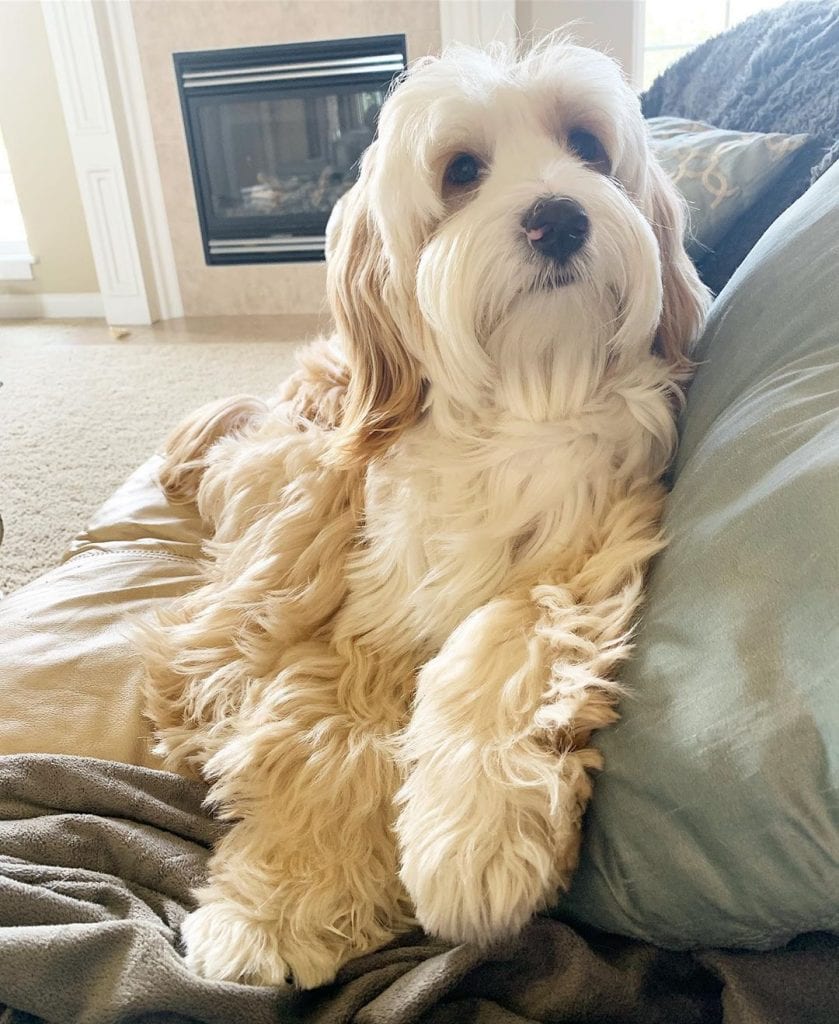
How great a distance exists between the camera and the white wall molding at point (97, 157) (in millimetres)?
3814

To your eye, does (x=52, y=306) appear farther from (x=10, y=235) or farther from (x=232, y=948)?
(x=232, y=948)

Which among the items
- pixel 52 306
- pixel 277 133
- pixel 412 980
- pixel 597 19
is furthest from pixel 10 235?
pixel 412 980


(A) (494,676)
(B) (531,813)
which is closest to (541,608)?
(A) (494,676)

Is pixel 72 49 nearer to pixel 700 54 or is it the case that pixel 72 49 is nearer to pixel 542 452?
pixel 700 54

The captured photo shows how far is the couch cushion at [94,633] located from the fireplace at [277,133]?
9.93 ft

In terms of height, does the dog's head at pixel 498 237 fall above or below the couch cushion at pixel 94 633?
above

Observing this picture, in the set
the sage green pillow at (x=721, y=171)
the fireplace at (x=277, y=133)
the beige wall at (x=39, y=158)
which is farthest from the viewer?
the beige wall at (x=39, y=158)

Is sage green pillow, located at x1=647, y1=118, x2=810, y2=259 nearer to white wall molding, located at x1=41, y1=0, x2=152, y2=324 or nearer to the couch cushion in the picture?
the couch cushion

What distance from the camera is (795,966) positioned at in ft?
2.06

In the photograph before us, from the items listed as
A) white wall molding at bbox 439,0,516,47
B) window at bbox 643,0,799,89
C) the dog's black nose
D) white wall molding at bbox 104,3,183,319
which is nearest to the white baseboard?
white wall molding at bbox 104,3,183,319

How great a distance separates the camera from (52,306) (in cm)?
458

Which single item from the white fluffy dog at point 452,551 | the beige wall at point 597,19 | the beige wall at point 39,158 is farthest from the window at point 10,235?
the white fluffy dog at point 452,551

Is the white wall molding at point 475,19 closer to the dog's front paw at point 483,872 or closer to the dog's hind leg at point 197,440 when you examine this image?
the dog's hind leg at point 197,440

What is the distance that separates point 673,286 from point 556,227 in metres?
0.22
